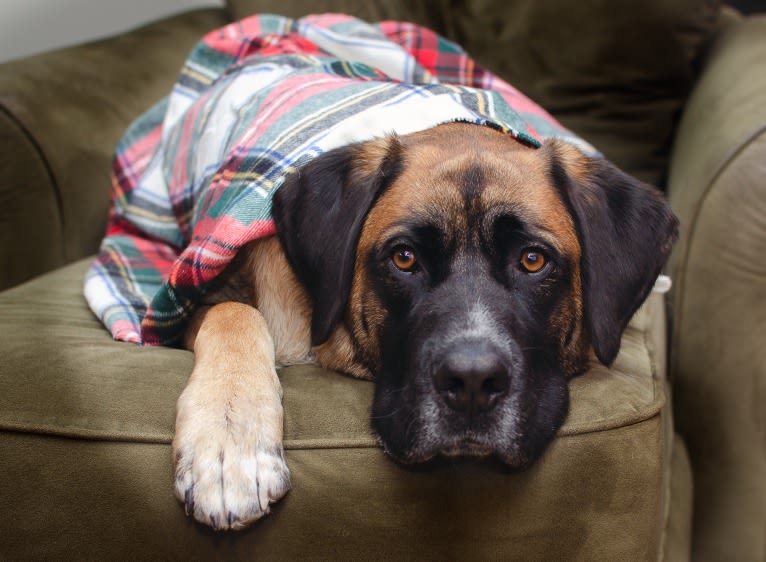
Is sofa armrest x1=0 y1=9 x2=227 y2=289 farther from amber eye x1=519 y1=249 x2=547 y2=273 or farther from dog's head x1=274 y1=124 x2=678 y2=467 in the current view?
amber eye x1=519 y1=249 x2=547 y2=273

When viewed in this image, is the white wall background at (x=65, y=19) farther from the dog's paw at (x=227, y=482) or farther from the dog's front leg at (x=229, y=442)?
the dog's paw at (x=227, y=482)

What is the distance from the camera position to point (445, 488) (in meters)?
1.28

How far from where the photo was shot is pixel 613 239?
1482mm

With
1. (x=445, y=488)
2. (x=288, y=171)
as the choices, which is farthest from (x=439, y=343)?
(x=288, y=171)

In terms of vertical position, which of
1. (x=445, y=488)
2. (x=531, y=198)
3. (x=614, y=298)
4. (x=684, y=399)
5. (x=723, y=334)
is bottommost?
(x=684, y=399)

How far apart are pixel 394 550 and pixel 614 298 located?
24.0 inches

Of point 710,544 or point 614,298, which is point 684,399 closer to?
point 710,544

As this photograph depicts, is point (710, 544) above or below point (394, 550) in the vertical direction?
below

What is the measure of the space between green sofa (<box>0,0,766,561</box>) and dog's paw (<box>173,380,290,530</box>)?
1.9 inches

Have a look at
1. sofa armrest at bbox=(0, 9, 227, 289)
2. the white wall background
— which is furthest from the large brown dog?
the white wall background

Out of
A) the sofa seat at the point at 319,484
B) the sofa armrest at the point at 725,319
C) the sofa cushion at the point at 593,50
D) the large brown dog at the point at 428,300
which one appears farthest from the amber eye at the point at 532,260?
the sofa cushion at the point at 593,50

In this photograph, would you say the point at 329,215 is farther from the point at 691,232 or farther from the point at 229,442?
the point at 691,232

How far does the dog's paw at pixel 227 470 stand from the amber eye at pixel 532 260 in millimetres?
543

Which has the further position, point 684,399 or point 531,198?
point 684,399
